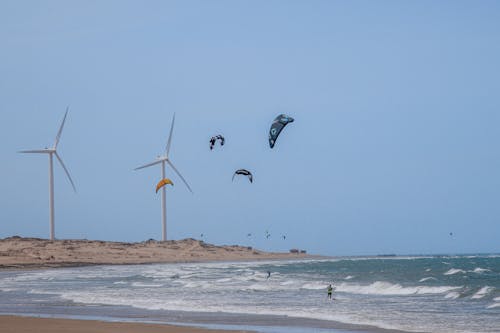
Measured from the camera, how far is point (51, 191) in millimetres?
92125

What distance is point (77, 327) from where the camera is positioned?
73.4ft

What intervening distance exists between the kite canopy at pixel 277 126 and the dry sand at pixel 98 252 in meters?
50.8

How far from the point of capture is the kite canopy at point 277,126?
35.2 metres

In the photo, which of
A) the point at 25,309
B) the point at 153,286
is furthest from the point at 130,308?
the point at 153,286

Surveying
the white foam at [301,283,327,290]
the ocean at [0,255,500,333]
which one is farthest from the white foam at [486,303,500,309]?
the white foam at [301,283,327,290]

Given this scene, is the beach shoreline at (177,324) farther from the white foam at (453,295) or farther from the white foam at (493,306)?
the white foam at (453,295)

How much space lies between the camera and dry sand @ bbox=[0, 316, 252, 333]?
21.5 metres

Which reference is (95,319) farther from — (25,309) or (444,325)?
(444,325)

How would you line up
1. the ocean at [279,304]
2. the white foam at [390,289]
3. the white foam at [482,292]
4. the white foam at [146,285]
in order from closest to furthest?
1. the ocean at [279,304]
2. the white foam at [482,292]
3. the white foam at [390,289]
4. the white foam at [146,285]

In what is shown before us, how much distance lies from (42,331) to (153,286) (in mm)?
24231

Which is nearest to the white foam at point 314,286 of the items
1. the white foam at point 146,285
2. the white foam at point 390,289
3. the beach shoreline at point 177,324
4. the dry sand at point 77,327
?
the white foam at point 390,289

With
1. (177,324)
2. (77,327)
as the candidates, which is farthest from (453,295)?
(77,327)

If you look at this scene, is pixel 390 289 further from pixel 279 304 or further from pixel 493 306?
pixel 493 306

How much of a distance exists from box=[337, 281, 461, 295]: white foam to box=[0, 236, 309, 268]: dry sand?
47087 millimetres
